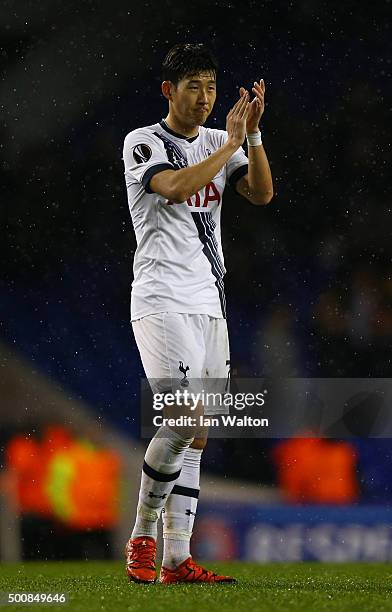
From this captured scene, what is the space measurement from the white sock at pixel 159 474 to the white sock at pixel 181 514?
0.07 metres

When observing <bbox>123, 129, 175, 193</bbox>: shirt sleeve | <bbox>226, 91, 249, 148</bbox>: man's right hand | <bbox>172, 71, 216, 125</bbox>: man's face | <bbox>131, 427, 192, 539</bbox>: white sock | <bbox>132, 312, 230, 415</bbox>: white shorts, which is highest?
<bbox>172, 71, 216, 125</bbox>: man's face

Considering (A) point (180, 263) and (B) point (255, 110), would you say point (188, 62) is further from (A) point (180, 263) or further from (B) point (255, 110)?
(A) point (180, 263)

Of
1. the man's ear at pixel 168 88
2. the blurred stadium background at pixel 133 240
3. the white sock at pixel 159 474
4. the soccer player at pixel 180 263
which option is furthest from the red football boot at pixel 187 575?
the blurred stadium background at pixel 133 240

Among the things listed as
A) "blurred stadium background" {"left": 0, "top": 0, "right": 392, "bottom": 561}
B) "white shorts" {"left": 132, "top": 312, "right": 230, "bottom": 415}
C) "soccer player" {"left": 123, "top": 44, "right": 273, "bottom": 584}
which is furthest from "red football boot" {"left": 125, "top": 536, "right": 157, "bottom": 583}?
"blurred stadium background" {"left": 0, "top": 0, "right": 392, "bottom": 561}

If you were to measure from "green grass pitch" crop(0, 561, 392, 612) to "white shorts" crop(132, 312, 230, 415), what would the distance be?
2.27ft

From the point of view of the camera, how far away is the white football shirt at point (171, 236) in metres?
3.57

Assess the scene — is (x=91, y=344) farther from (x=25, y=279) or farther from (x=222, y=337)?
(x=222, y=337)

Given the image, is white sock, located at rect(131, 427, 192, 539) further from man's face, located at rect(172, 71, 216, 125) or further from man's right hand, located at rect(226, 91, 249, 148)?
man's face, located at rect(172, 71, 216, 125)

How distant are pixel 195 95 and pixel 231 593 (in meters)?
1.81

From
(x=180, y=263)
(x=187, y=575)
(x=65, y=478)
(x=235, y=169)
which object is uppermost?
(x=235, y=169)

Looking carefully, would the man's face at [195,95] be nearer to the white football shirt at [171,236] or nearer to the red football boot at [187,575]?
the white football shirt at [171,236]

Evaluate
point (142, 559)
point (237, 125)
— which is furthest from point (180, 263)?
point (142, 559)

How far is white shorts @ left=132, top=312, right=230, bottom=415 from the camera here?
349 cm

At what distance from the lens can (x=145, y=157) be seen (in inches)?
143
